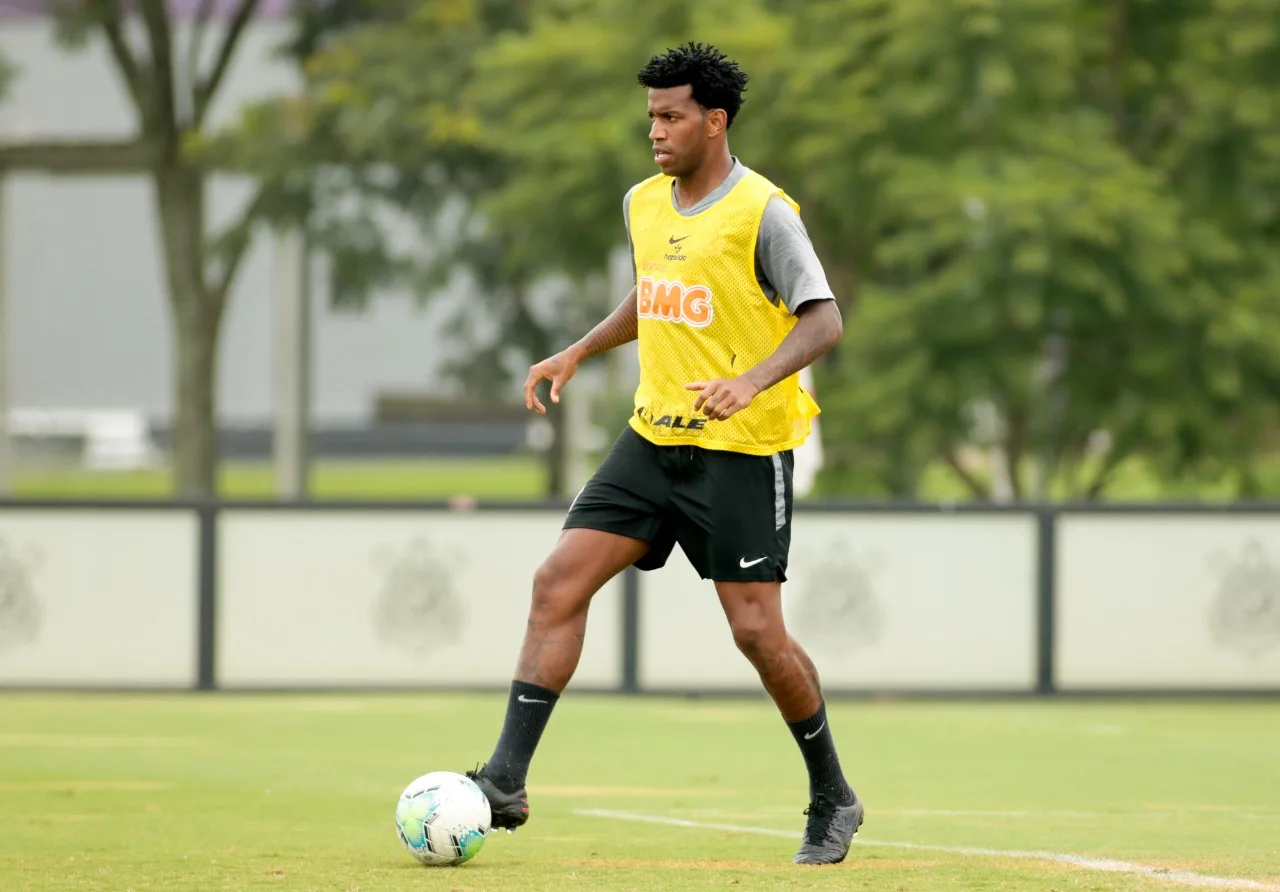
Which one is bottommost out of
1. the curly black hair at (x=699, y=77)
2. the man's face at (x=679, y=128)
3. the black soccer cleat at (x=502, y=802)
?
the black soccer cleat at (x=502, y=802)

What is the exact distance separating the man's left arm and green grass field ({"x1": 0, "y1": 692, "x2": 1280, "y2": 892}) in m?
1.31

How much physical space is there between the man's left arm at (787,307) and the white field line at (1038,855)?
1672mm

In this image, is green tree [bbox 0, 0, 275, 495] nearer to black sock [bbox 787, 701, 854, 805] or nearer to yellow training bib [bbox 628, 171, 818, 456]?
yellow training bib [bbox 628, 171, 818, 456]

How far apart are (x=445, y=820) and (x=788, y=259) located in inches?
72.2

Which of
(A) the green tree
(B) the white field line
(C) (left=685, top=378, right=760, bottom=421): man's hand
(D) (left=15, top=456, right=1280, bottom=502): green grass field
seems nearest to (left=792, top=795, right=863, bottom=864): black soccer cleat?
(B) the white field line

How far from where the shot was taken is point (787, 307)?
636 centimetres

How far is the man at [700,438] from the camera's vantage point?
20.9 feet

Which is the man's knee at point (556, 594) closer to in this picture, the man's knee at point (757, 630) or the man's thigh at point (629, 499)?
the man's thigh at point (629, 499)

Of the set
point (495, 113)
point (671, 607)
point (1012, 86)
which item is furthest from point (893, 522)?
point (495, 113)

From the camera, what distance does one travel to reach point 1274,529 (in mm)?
14250

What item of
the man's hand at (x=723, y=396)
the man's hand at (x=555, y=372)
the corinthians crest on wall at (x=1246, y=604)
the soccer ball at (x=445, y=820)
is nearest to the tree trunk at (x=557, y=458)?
the corinthians crest on wall at (x=1246, y=604)

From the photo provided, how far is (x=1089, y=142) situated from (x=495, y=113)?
7.80 meters

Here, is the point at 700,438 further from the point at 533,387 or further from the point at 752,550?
the point at 533,387

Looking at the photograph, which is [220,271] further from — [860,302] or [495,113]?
[860,302]
